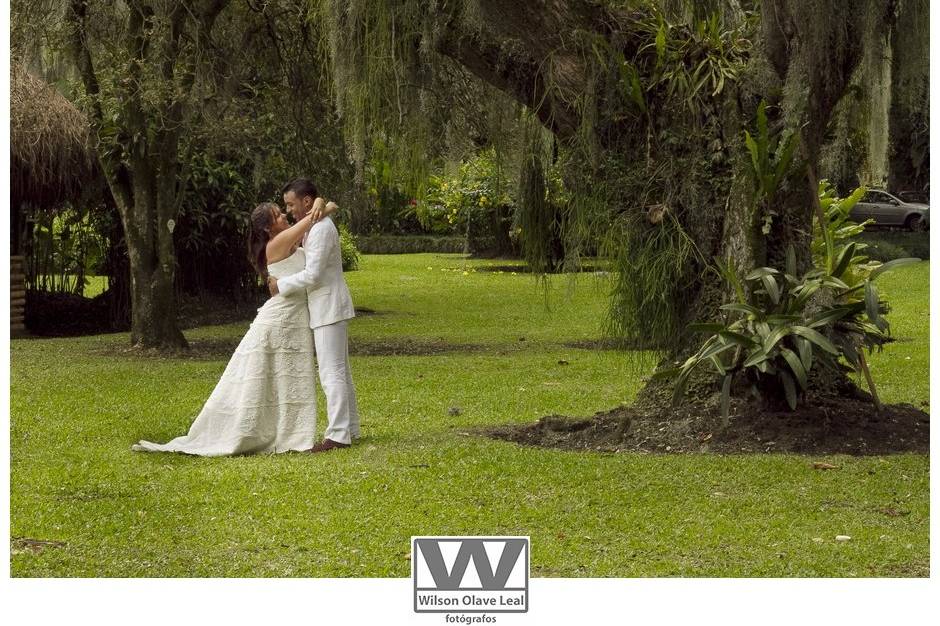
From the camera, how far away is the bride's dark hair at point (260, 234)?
7.03 metres

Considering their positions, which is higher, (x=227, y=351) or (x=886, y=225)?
(x=886, y=225)

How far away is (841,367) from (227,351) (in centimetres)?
669

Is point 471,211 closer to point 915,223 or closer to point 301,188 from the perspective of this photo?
point 915,223

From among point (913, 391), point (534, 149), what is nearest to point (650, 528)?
point (534, 149)

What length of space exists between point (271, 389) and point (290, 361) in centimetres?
19

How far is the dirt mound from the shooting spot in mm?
6750

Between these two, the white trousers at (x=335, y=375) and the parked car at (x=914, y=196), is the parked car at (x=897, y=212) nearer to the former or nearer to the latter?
the parked car at (x=914, y=196)

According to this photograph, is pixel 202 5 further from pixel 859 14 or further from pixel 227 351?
pixel 859 14

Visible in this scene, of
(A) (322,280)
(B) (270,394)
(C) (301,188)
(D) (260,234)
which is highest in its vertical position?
(C) (301,188)

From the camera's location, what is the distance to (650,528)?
529 centimetres

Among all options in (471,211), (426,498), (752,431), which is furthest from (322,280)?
(471,211)

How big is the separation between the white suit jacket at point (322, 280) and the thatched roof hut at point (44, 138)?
224 inches

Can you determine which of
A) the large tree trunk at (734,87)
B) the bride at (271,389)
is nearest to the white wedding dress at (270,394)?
the bride at (271,389)

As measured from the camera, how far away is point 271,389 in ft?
22.9
